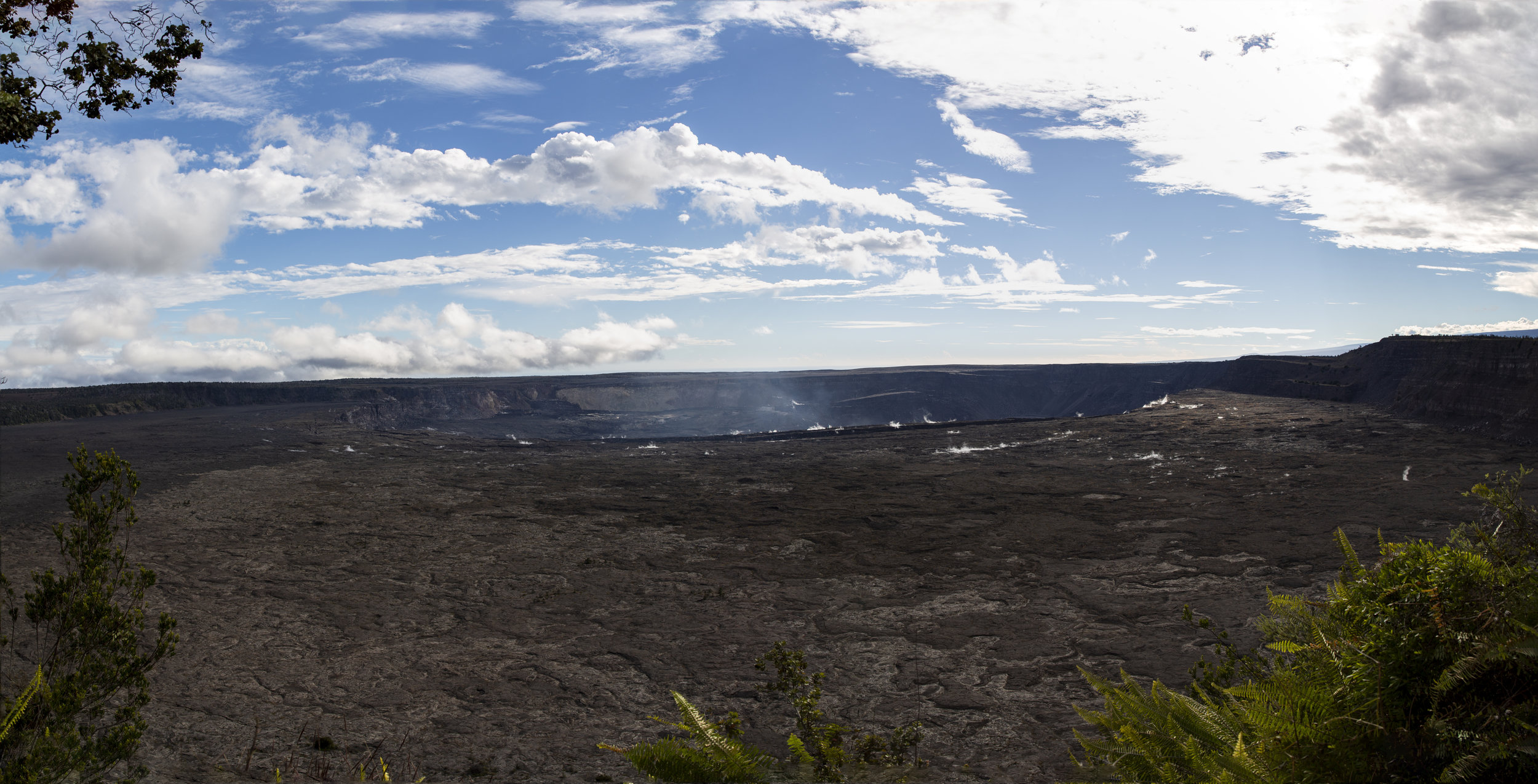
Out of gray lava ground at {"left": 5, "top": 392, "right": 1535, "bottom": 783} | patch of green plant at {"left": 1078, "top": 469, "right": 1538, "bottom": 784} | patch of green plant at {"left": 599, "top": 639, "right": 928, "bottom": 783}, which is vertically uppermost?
patch of green plant at {"left": 1078, "top": 469, "right": 1538, "bottom": 784}

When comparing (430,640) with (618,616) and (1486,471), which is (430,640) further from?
(1486,471)

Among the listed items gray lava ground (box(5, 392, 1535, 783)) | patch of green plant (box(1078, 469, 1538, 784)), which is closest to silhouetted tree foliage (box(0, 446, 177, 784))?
gray lava ground (box(5, 392, 1535, 783))

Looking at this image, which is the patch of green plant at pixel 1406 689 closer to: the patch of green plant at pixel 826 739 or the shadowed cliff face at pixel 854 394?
the patch of green plant at pixel 826 739

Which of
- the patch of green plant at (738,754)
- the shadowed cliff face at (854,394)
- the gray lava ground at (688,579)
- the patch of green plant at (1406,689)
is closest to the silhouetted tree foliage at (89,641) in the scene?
the gray lava ground at (688,579)

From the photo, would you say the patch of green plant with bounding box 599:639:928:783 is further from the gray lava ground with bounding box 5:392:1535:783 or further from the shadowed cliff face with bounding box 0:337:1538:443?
the shadowed cliff face with bounding box 0:337:1538:443

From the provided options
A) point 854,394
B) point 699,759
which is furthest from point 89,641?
point 854,394

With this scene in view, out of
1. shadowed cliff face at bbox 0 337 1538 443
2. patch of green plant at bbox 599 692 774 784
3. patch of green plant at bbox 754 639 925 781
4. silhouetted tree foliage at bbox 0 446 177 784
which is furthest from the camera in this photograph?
shadowed cliff face at bbox 0 337 1538 443
